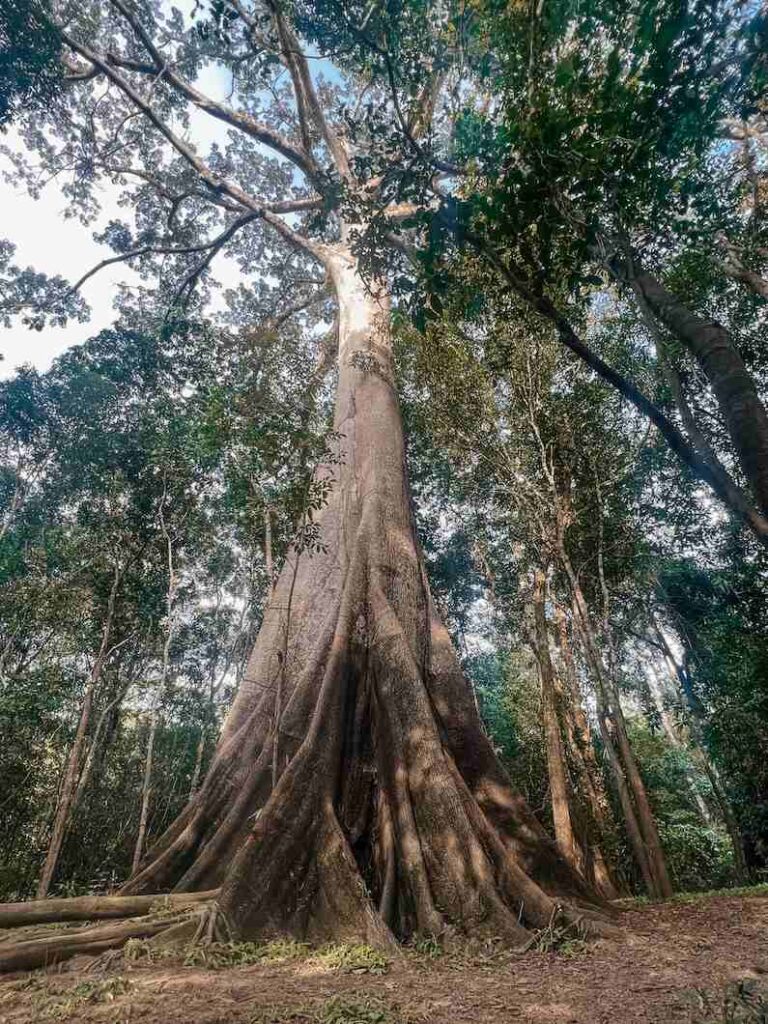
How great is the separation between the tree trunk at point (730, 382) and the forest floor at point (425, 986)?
5.54 ft

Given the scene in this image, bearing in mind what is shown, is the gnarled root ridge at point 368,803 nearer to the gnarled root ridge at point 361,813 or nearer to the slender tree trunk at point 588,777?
the gnarled root ridge at point 361,813

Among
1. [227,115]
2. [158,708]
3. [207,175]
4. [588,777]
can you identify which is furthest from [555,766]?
[227,115]

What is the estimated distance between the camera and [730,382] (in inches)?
81.5

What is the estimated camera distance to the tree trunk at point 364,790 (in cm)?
314

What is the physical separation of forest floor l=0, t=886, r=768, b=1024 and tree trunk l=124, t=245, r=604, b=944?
0.91ft

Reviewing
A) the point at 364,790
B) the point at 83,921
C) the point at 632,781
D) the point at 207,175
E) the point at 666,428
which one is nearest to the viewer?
the point at 666,428

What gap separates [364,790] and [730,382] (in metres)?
3.69

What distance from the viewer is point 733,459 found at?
8836 millimetres

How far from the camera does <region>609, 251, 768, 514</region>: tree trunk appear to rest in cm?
190

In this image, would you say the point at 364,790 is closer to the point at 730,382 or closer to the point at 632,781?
the point at 632,781

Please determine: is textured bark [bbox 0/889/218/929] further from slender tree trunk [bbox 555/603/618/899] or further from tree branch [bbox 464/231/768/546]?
slender tree trunk [bbox 555/603/618/899]

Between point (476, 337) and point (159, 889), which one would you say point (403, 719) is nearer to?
point (159, 889)

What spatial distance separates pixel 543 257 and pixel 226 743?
449 centimetres

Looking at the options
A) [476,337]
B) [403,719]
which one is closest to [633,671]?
[476,337]
